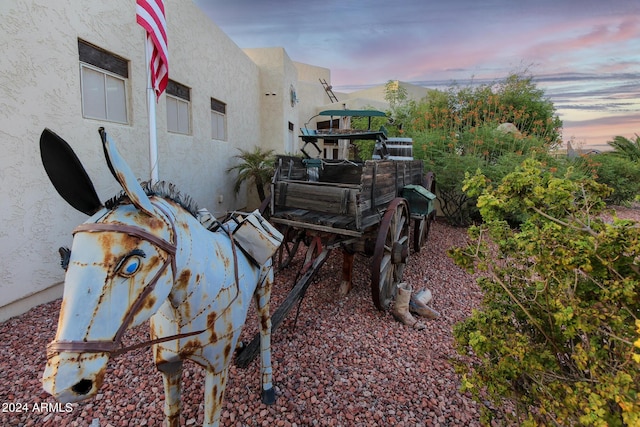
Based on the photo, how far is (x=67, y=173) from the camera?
1.04 m

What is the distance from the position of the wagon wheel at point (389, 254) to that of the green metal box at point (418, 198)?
2.08 feet

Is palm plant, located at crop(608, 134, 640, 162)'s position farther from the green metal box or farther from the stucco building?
the stucco building

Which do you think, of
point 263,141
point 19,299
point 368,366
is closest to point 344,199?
point 368,366

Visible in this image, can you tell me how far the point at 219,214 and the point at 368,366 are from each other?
5.84 metres

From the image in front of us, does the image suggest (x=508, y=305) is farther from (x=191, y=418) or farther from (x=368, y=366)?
(x=191, y=418)

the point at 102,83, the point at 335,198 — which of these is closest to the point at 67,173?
the point at 335,198

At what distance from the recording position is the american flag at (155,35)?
3.55 meters

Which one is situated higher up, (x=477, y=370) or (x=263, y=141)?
(x=263, y=141)

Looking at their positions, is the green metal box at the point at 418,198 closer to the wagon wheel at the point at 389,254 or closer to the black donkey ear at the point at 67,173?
the wagon wheel at the point at 389,254

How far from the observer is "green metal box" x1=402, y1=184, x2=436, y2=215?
16.3 feet

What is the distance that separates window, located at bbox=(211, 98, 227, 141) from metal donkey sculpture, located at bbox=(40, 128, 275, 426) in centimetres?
703

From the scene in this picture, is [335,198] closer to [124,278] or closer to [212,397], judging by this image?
[212,397]

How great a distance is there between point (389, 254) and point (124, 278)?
10.9 feet

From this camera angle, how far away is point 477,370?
1.82 meters
